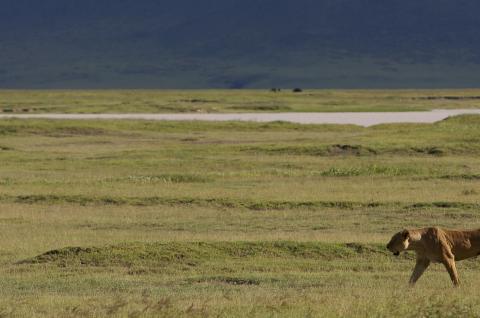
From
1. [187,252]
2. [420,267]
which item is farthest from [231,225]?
[420,267]

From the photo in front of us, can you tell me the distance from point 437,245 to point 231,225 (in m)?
8.57

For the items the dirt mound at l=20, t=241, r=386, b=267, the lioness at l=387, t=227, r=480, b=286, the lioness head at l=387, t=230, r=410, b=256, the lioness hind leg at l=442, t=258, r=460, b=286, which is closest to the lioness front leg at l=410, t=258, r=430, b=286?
the lioness at l=387, t=227, r=480, b=286

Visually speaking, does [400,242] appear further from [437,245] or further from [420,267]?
[420,267]

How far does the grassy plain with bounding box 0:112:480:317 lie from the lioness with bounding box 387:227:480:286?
0.39 meters

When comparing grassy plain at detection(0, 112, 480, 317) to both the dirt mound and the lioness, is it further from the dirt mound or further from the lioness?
the lioness

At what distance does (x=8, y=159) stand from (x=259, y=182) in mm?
10852

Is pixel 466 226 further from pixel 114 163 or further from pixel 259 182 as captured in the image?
pixel 114 163

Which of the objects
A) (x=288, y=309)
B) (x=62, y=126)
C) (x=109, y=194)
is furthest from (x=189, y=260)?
(x=62, y=126)

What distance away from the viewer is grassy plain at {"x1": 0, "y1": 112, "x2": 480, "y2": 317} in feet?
44.0

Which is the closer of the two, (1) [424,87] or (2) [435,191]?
(2) [435,191]

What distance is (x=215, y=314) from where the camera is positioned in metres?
12.4

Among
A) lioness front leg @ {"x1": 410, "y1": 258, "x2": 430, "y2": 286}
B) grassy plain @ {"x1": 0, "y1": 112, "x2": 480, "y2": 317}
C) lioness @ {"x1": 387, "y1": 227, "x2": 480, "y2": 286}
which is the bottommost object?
grassy plain @ {"x1": 0, "y1": 112, "x2": 480, "y2": 317}

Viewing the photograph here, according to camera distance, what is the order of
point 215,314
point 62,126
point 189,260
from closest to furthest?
1. point 215,314
2. point 189,260
3. point 62,126

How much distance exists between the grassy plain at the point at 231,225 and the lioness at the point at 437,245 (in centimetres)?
39
